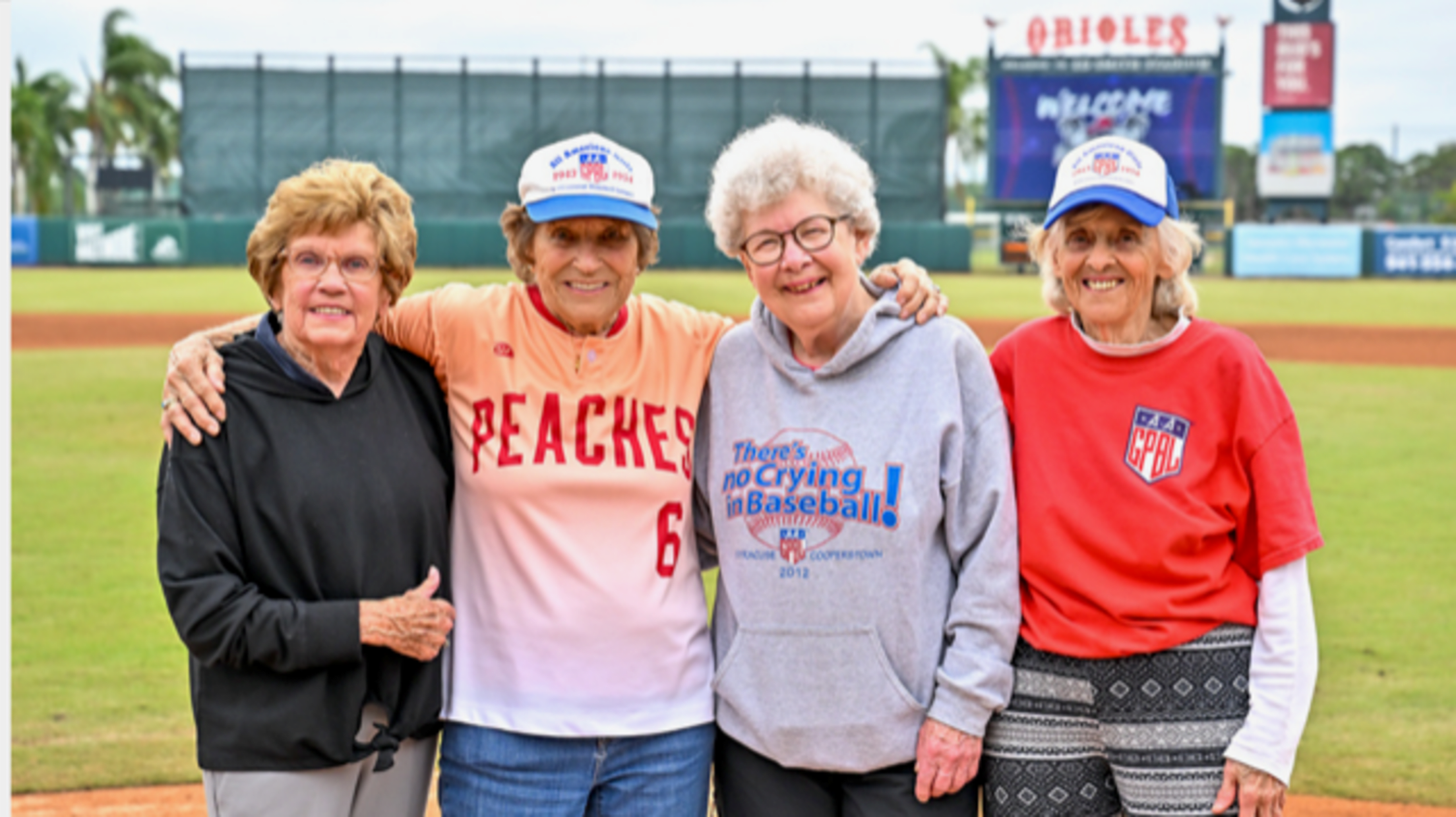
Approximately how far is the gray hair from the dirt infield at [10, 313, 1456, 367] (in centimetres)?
1626

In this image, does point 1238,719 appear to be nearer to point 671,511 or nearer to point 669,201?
point 671,511

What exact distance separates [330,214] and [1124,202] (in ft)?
5.16

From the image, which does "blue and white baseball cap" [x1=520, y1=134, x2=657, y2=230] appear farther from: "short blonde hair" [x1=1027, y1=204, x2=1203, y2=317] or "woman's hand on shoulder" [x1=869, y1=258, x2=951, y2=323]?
"short blonde hair" [x1=1027, y1=204, x2=1203, y2=317]

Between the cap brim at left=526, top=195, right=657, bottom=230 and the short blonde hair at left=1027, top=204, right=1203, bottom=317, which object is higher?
the cap brim at left=526, top=195, right=657, bottom=230

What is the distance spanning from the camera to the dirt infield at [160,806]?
457 cm

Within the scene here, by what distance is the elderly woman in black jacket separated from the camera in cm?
248

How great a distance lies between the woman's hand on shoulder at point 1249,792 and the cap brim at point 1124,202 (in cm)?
108

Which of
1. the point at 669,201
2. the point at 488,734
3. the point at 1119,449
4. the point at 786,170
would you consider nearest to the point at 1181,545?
the point at 1119,449

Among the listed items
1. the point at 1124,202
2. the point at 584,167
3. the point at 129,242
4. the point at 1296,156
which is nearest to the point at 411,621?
the point at 584,167

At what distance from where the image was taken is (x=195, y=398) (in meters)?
2.52

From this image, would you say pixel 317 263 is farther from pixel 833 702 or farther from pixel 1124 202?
pixel 1124 202

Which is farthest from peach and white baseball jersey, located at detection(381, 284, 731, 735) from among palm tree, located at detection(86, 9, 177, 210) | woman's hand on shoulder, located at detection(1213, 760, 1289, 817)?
palm tree, located at detection(86, 9, 177, 210)

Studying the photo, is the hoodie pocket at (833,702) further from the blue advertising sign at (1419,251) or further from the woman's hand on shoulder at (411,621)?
the blue advertising sign at (1419,251)

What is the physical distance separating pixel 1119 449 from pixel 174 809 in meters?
3.60
